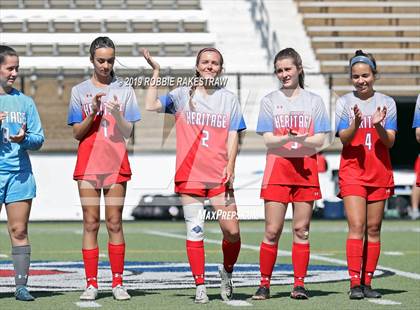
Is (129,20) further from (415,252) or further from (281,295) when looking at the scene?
(281,295)

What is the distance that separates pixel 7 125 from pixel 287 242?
6.90 metres

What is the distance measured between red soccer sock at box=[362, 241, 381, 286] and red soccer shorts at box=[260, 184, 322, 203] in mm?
617

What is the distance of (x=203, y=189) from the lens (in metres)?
7.40

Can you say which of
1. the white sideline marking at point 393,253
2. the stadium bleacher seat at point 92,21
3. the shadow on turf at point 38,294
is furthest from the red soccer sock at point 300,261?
the stadium bleacher seat at point 92,21

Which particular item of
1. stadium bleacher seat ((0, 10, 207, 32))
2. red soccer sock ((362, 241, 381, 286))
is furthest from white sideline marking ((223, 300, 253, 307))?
stadium bleacher seat ((0, 10, 207, 32))

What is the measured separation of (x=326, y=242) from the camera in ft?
46.2

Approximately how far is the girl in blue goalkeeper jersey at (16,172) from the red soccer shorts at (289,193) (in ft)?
5.39

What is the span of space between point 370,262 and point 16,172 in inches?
102

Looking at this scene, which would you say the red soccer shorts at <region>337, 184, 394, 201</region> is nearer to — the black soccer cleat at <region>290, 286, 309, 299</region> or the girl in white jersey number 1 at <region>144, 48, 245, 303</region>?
the black soccer cleat at <region>290, 286, 309, 299</region>

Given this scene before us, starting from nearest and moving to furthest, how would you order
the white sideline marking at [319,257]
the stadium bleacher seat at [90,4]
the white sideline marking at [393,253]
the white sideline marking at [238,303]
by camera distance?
the white sideline marking at [238,303] → the white sideline marking at [319,257] → the white sideline marking at [393,253] → the stadium bleacher seat at [90,4]

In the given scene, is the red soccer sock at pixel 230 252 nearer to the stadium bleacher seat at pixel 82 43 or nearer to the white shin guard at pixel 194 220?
the white shin guard at pixel 194 220

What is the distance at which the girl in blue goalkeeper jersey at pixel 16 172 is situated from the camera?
752 cm

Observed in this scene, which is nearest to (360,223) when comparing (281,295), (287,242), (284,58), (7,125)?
(281,295)

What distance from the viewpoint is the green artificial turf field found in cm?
735
